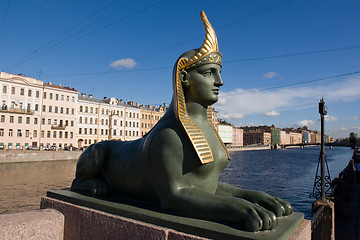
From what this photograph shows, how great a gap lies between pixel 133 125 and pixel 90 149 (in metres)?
45.8

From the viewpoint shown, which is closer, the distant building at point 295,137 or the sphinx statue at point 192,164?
the sphinx statue at point 192,164

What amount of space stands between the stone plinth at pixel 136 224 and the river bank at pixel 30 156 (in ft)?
85.4

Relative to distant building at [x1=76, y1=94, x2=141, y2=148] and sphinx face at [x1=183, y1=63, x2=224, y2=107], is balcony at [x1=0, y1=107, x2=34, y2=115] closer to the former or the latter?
distant building at [x1=76, y1=94, x2=141, y2=148]

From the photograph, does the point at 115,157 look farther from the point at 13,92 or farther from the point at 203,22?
the point at 13,92

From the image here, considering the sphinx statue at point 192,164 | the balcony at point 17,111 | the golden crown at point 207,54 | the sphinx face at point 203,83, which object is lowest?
the sphinx statue at point 192,164

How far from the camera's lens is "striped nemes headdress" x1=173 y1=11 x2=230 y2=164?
2260mm

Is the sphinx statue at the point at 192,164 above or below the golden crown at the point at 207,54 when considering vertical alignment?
below

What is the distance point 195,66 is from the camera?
7.96 ft

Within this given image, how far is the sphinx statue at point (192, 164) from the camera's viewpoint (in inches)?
76.5

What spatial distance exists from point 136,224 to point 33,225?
0.99 metres

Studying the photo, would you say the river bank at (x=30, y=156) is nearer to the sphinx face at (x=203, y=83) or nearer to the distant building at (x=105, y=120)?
the distant building at (x=105, y=120)

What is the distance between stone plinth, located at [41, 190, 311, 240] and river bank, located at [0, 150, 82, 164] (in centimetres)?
2602

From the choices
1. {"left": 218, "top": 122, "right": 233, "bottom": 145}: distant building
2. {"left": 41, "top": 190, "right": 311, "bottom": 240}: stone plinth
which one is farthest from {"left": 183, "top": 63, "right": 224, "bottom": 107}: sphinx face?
{"left": 218, "top": 122, "right": 233, "bottom": 145}: distant building

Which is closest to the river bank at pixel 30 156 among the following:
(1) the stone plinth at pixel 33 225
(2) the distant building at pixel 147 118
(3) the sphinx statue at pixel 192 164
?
(2) the distant building at pixel 147 118
